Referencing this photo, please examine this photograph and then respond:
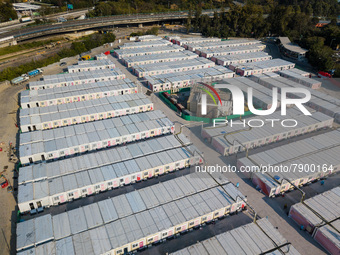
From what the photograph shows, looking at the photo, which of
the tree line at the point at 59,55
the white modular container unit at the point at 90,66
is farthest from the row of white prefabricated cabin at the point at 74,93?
the tree line at the point at 59,55

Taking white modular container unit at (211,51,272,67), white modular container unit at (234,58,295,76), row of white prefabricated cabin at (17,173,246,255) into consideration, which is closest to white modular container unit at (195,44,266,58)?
white modular container unit at (211,51,272,67)

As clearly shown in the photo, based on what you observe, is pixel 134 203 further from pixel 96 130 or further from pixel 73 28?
pixel 73 28

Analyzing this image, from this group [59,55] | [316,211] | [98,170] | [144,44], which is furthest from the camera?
[144,44]

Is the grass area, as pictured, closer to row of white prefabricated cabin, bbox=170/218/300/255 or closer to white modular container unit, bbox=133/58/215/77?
white modular container unit, bbox=133/58/215/77

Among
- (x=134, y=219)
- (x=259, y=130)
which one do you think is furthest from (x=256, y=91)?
(x=134, y=219)

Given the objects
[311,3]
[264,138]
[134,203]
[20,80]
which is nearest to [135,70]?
[20,80]

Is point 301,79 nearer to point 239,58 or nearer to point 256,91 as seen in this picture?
point 256,91
